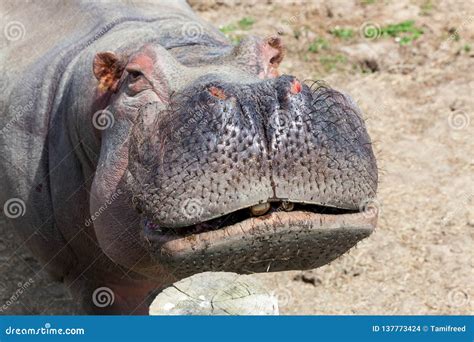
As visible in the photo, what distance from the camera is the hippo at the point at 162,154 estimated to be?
3.02 m

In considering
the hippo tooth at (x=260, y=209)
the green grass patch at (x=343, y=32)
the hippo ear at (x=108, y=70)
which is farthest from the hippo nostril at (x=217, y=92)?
the green grass patch at (x=343, y=32)

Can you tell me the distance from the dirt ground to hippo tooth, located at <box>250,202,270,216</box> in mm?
2166

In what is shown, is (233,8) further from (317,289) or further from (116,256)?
(116,256)

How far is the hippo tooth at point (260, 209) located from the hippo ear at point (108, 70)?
1115mm

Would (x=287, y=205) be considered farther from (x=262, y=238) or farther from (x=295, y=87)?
(x=295, y=87)

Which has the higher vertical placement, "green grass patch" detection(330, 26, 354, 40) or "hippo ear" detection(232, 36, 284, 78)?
"hippo ear" detection(232, 36, 284, 78)

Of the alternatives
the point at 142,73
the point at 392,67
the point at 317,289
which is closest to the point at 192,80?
the point at 142,73

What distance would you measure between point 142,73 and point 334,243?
106 cm

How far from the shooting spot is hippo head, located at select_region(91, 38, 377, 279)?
2.99 meters

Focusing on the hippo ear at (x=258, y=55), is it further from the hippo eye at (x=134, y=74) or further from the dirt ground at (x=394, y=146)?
the dirt ground at (x=394, y=146)

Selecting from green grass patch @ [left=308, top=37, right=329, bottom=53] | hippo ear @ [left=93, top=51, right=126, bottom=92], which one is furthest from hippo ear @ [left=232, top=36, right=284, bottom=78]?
green grass patch @ [left=308, top=37, right=329, bottom=53]

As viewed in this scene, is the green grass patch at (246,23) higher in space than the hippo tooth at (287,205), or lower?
lower

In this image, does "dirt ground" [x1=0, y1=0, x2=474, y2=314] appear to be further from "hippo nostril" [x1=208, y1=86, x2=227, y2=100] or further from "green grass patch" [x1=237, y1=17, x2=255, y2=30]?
"hippo nostril" [x1=208, y1=86, x2=227, y2=100]

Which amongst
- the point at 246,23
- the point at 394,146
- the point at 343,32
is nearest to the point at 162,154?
the point at 394,146
